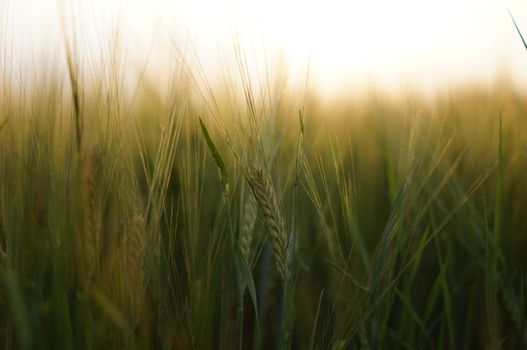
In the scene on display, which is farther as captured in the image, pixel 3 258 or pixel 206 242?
pixel 206 242

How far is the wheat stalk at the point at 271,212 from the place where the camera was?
0.62 m

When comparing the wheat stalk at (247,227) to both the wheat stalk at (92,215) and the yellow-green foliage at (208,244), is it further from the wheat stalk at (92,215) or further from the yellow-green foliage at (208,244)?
the wheat stalk at (92,215)

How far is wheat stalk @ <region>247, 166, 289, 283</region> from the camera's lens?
2.03 feet

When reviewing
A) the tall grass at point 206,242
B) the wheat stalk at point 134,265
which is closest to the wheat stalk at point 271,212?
the tall grass at point 206,242

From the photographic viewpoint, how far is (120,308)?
0.56m

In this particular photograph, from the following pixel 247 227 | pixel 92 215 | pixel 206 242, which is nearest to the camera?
pixel 92 215

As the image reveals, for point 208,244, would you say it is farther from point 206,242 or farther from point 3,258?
point 3,258

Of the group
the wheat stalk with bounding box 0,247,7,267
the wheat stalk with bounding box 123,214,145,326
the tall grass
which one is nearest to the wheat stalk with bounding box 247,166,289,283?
the tall grass

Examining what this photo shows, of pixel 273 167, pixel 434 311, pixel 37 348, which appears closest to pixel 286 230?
pixel 273 167

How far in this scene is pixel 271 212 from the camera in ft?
2.05

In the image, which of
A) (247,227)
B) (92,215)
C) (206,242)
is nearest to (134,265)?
(92,215)

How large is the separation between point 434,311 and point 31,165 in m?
0.63

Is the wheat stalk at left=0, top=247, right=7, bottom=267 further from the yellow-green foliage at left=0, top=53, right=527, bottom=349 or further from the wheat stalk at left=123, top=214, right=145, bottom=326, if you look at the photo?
the wheat stalk at left=123, top=214, right=145, bottom=326

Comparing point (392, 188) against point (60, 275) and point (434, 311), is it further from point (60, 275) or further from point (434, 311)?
point (60, 275)
